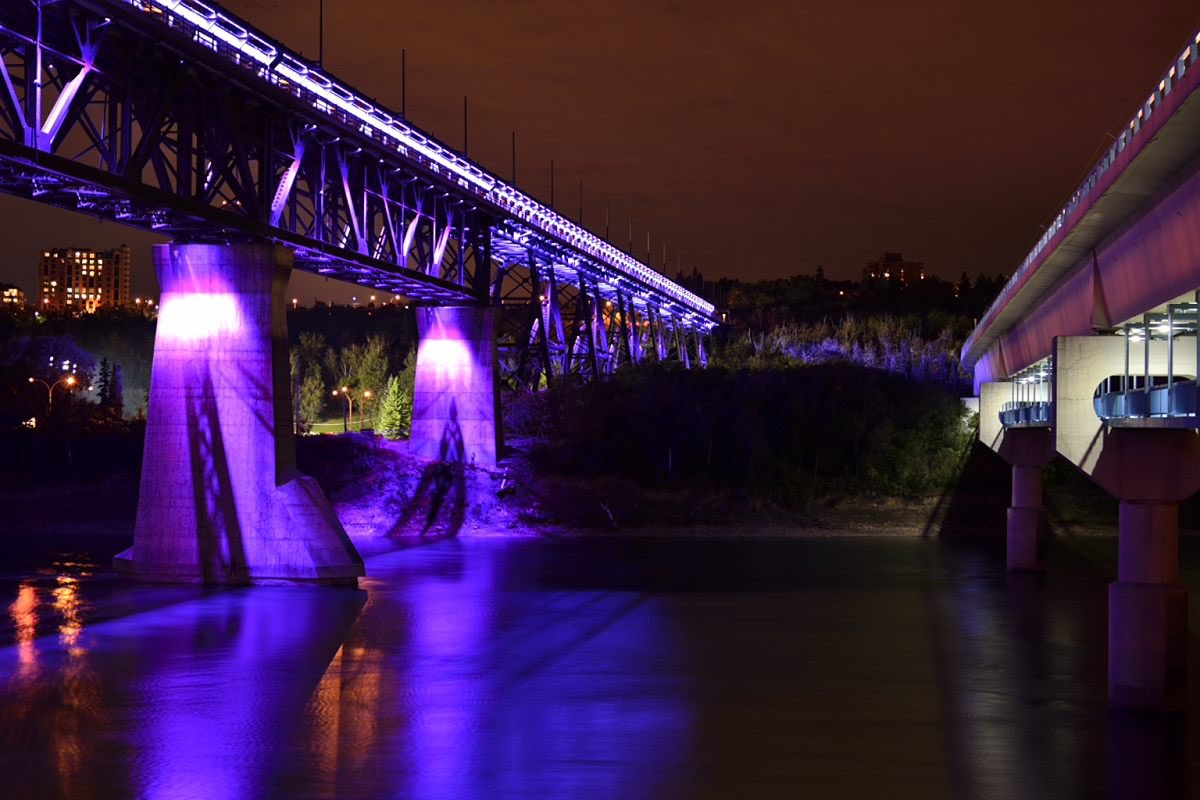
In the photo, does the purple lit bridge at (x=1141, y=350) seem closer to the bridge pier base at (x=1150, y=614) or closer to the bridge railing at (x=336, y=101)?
the bridge pier base at (x=1150, y=614)

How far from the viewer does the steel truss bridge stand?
3712 centimetres

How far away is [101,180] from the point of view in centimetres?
3784

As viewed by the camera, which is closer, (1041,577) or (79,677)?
(79,677)

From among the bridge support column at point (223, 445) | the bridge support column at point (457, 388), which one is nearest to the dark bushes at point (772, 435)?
the bridge support column at point (457, 388)

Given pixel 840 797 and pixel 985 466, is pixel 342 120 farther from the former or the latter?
pixel 985 466

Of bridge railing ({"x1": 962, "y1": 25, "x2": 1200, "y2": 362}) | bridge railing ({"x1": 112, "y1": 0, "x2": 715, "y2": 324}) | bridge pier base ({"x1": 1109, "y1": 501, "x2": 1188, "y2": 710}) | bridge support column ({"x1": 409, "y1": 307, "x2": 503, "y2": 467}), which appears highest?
bridge railing ({"x1": 112, "y1": 0, "x2": 715, "y2": 324})

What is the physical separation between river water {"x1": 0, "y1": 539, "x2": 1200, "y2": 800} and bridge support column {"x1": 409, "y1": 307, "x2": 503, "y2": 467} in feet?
71.1

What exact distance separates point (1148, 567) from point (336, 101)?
112 ft

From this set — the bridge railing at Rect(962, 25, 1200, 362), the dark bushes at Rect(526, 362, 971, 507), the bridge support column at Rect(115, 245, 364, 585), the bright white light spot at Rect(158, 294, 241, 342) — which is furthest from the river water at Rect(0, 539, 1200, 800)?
the dark bushes at Rect(526, 362, 971, 507)

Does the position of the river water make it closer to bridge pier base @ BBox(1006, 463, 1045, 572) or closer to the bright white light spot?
bridge pier base @ BBox(1006, 463, 1045, 572)

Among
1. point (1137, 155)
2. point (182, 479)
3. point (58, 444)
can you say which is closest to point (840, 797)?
point (1137, 155)

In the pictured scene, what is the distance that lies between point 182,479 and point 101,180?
12.9 metres

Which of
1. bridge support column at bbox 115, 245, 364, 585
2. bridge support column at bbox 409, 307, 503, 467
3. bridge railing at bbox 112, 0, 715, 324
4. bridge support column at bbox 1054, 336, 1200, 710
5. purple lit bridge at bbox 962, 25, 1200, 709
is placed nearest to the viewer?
purple lit bridge at bbox 962, 25, 1200, 709

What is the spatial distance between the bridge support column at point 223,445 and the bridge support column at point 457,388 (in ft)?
88.7
